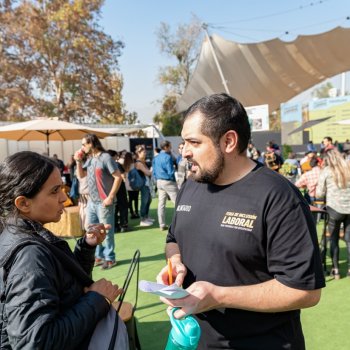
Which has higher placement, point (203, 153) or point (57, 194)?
point (203, 153)

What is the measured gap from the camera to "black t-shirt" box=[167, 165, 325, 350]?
4.22ft

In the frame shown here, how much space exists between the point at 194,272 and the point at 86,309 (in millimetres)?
472

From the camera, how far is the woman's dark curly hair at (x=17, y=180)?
59.4 inches

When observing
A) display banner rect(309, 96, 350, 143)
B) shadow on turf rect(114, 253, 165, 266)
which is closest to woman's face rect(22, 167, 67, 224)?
shadow on turf rect(114, 253, 165, 266)

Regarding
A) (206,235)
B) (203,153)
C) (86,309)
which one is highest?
(203,153)

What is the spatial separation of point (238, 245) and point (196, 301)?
0.96 ft

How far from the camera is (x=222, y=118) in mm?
1459

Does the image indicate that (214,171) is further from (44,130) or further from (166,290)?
(44,130)

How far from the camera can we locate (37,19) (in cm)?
2483

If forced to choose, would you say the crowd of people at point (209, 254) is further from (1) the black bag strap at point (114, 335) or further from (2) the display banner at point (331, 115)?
(2) the display banner at point (331, 115)

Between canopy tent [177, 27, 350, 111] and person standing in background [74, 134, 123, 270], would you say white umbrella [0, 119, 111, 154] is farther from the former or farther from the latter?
canopy tent [177, 27, 350, 111]

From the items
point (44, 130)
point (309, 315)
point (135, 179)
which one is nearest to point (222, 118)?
point (309, 315)

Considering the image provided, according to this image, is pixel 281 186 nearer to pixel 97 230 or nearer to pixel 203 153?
pixel 203 153

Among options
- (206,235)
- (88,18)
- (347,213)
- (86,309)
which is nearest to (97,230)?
(86,309)
